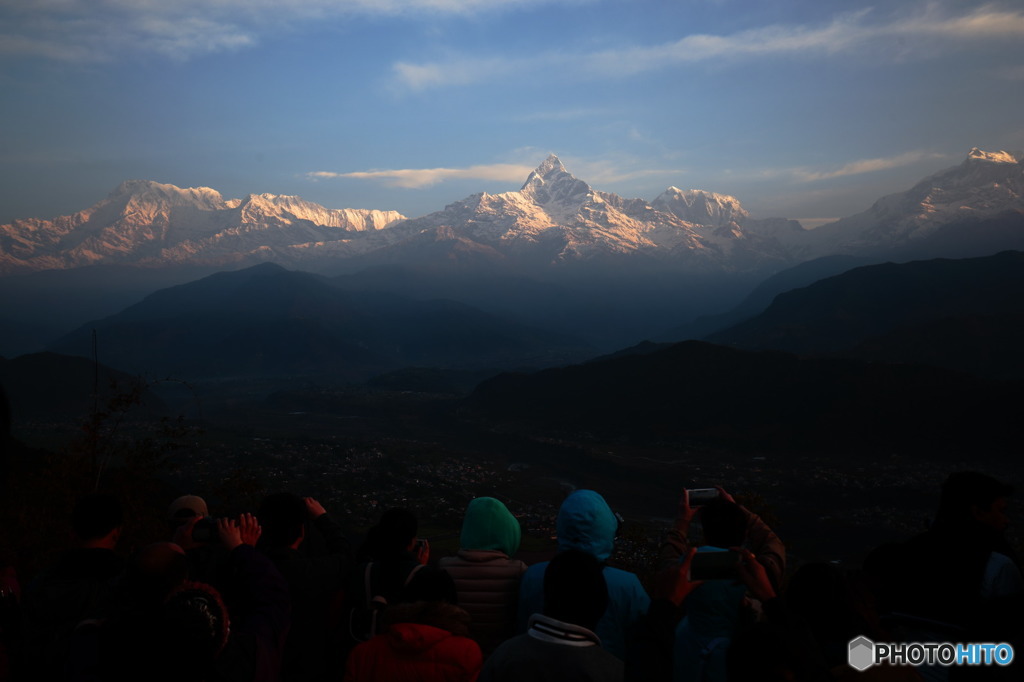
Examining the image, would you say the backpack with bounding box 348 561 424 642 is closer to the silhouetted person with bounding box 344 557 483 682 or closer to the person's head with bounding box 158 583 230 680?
the silhouetted person with bounding box 344 557 483 682

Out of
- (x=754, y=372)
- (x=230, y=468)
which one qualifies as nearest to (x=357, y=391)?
(x=230, y=468)

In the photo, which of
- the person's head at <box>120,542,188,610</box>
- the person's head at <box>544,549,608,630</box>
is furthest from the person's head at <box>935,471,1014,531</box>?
the person's head at <box>120,542,188,610</box>

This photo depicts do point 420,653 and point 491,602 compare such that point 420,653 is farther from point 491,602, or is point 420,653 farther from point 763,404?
point 763,404

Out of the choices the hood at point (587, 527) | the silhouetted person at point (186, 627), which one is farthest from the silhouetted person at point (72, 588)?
the hood at point (587, 527)

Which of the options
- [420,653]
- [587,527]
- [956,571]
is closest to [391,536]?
[420,653]

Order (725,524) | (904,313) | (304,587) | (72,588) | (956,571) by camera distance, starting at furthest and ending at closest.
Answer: (904,313)
(304,587)
(725,524)
(956,571)
(72,588)

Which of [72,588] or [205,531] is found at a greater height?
[205,531]
